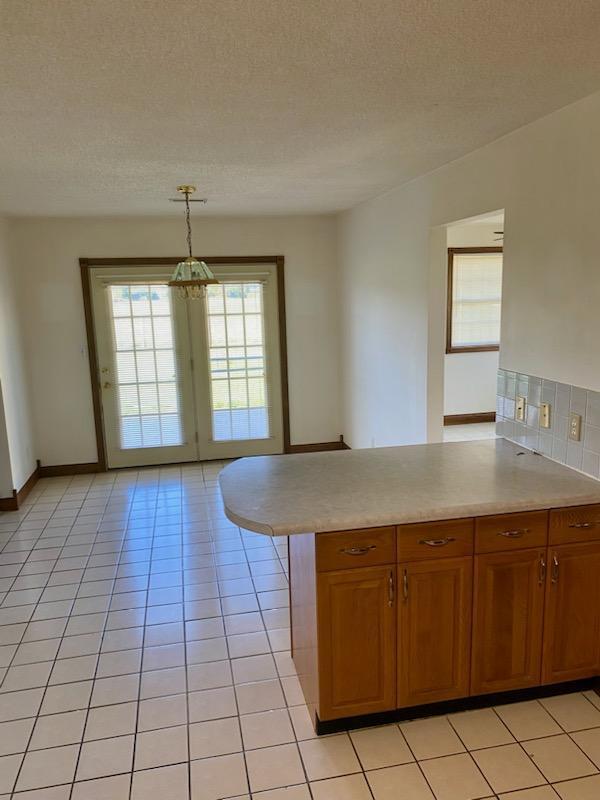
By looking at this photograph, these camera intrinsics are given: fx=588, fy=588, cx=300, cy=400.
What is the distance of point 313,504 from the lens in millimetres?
2170

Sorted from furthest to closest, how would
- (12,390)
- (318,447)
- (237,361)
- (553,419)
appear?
(318,447)
(237,361)
(12,390)
(553,419)

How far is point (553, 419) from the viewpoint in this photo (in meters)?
2.62

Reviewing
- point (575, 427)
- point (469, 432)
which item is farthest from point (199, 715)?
point (469, 432)

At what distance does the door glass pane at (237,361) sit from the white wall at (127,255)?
31cm

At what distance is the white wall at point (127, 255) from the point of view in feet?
17.6

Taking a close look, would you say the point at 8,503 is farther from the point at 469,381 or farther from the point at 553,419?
the point at 469,381

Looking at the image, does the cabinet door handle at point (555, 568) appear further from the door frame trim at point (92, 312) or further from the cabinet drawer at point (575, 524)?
the door frame trim at point (92, 312)

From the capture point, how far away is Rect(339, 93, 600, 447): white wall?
2.38 metres

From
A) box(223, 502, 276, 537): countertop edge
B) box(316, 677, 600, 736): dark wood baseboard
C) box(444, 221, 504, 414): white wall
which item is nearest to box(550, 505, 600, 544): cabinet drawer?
box(316, 677, 600, 736): dark wood baseboard

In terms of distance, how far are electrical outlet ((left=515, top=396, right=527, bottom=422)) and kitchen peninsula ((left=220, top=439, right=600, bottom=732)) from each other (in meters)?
0.48

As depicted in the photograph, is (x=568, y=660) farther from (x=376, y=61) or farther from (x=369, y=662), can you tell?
(x=376, y=61)

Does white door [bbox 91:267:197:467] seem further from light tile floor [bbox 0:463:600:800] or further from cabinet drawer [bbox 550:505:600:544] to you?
cabinet drawer [bbox 550:505:600:544]

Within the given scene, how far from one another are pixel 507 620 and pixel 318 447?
3930 millimetres

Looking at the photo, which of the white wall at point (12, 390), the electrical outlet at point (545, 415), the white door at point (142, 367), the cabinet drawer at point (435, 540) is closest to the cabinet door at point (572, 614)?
the cabinet drawer at point (435, 540)
